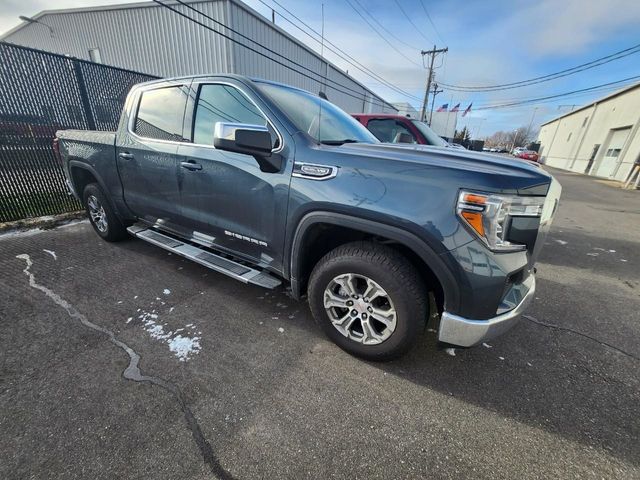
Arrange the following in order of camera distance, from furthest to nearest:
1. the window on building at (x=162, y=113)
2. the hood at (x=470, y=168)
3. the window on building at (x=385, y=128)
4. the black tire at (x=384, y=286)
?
the window on building at (x=385, y=128) → the window on building at (x=162, y=113) → the black tire at (x=384, y=286) → the hood at (x=470, y=168)

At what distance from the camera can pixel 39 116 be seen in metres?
4.96

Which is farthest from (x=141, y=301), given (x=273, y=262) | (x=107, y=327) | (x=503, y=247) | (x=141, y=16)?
(x=141, y=16)

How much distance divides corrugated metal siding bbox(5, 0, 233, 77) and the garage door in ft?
81.0

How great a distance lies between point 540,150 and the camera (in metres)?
45.9

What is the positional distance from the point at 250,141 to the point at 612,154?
94.2ft

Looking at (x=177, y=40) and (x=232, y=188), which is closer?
(x=232, y=188)

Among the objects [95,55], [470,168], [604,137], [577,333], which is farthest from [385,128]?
[604,137]

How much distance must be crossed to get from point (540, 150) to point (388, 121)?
2071 inches

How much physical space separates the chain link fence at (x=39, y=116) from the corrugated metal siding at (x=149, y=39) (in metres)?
9.40

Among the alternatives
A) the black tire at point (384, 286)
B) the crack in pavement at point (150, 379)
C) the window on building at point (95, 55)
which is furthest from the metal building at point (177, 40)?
the black tire at point (384, 286)

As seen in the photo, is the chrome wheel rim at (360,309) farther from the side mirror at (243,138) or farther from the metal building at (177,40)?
the metal building at (177,40)

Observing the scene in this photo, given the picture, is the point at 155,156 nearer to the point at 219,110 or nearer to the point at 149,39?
the point at 219,110

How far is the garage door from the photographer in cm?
1970

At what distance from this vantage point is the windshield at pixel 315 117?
7.98 feet
